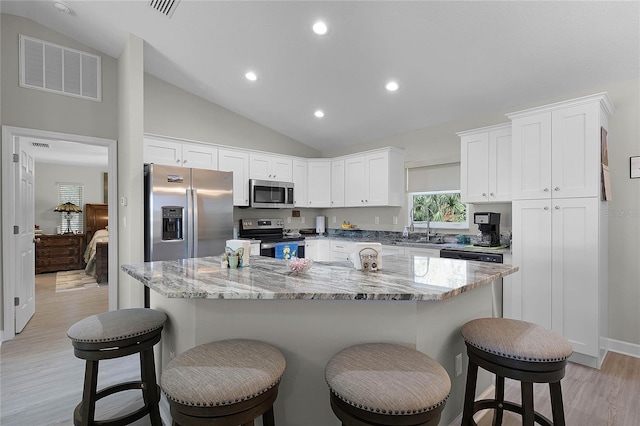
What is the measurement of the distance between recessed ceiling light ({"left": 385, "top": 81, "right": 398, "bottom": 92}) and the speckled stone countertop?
2.23 m

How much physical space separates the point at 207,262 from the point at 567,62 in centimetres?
349

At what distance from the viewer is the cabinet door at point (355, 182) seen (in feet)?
16.5

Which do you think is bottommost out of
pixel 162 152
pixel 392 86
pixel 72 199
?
pixel 72 199

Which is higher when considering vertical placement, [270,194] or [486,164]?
[486,164]

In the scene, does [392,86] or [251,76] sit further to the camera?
[251,76]

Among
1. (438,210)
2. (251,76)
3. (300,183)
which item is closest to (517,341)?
(438,210)

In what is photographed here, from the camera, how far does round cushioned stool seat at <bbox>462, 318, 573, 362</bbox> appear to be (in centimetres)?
144

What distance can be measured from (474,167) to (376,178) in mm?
1421

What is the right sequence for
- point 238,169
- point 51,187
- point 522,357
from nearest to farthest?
point 522,357 → point 238,169 → point 51,187

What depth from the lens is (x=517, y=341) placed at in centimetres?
153

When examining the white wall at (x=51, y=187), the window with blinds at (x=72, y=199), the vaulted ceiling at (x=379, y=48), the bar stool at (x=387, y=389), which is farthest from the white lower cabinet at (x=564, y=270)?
the white wall at (x=51, y=187)

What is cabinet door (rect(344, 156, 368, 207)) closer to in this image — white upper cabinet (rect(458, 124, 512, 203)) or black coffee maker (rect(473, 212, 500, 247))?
white upper cabinet (rect(458, 124, 512, 203))

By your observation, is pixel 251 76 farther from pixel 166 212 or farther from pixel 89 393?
pixel 89 393

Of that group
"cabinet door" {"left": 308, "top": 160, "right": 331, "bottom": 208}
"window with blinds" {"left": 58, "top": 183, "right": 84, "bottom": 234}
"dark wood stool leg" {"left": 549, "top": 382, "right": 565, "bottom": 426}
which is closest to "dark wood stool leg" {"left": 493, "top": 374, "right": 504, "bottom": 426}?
"dark wood stool leg" {"left": 549, "top": 382, "right": 565, "bottom": 426}
